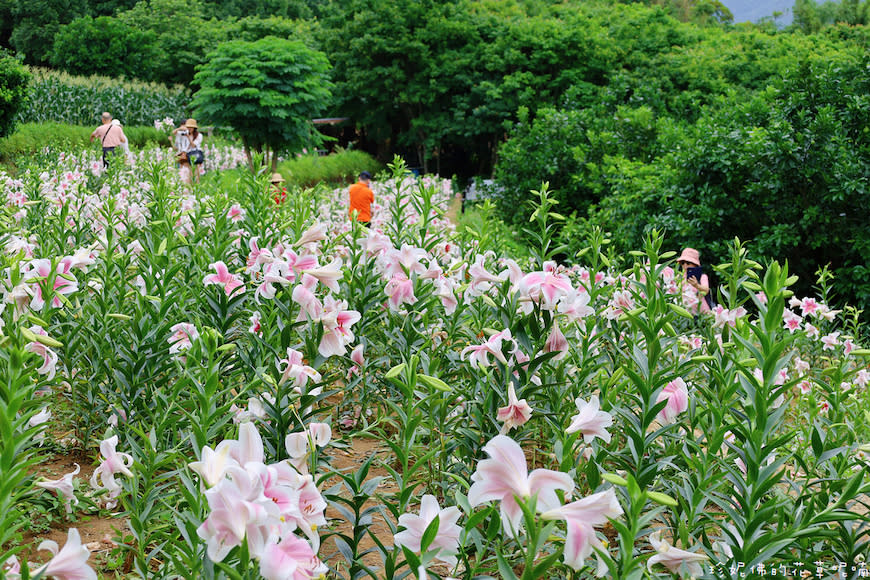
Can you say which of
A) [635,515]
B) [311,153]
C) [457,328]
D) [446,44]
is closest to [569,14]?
[446,44]

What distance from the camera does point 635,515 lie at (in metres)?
1.25

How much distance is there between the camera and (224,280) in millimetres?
2566

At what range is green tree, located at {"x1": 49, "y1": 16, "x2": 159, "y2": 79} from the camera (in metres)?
33.8

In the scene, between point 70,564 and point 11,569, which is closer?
point 70,564

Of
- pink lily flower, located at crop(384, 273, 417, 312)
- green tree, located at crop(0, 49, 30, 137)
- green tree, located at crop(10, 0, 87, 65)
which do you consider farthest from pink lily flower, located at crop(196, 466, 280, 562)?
green tree, located at crop(10, 0, 87, 65)

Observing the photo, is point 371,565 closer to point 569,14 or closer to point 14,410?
point 14,410

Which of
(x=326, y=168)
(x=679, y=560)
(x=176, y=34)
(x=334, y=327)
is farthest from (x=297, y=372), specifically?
(x=176, y=34)

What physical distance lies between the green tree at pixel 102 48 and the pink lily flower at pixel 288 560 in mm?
36611

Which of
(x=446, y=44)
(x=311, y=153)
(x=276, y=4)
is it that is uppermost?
(x=276, y=4)

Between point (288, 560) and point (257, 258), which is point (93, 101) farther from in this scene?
point (288, 560)

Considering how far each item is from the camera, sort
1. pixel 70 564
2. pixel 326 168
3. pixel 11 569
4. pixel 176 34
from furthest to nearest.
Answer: pixel 176 34, pixel 326 168, pixel 11 569, pixel 70 564

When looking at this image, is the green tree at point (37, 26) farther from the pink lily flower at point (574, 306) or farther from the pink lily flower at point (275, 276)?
the pink lily flower at point (574, 306)

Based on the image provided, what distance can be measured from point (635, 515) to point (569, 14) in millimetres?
23098

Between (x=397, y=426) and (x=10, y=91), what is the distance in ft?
42.6
